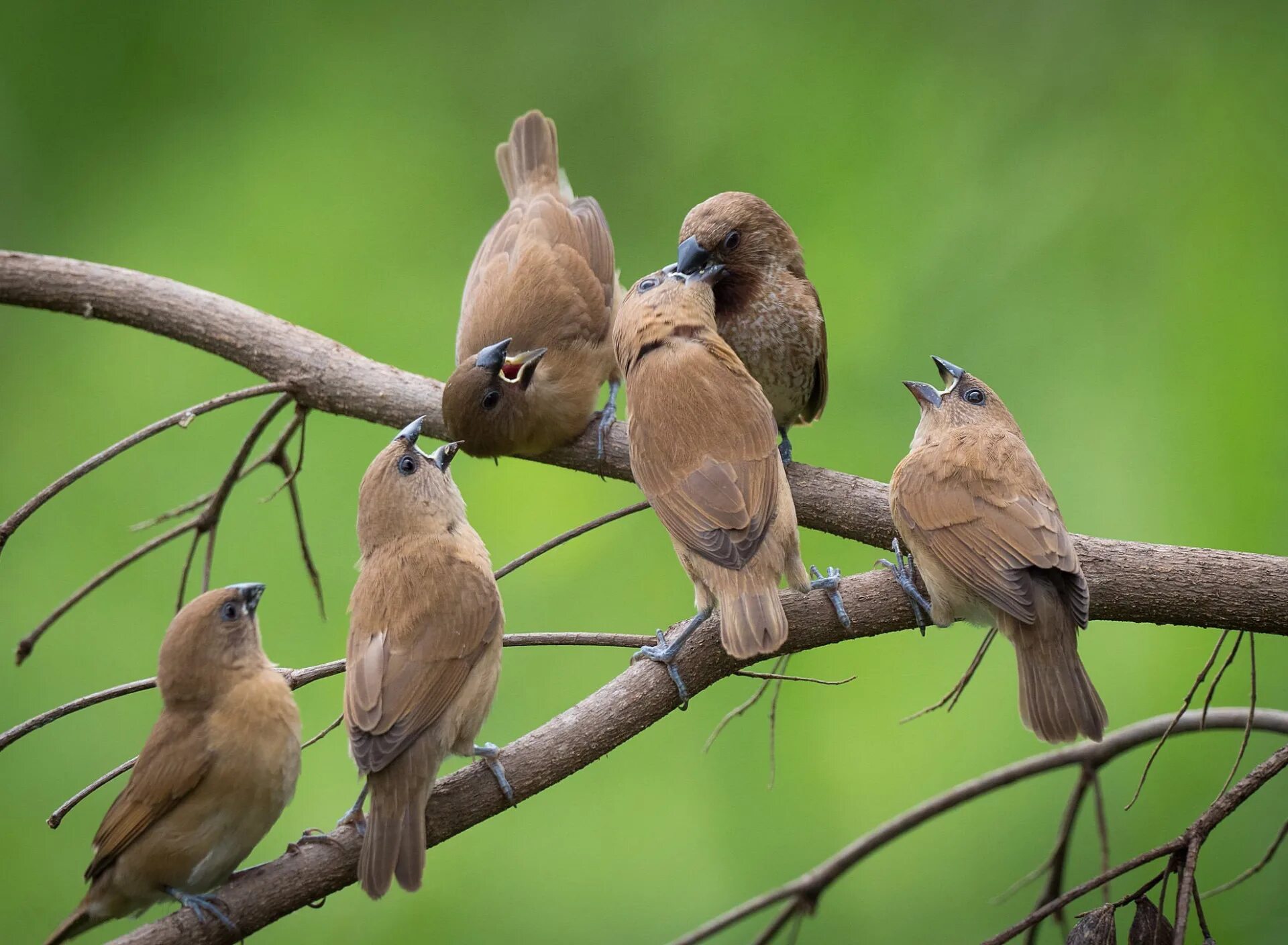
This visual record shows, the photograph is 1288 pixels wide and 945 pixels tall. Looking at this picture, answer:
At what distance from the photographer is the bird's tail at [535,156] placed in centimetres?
428

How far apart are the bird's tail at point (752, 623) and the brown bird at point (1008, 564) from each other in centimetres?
38

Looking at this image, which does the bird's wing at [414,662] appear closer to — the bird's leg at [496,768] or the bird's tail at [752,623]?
the bird's leg at [496,768]

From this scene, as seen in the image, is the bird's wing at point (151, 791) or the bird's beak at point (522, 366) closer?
the bird's wing at point (151, 791)

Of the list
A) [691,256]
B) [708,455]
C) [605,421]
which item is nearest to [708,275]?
[691,256]

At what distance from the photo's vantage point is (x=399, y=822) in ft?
7.00

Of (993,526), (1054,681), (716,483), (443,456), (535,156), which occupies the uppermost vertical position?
(535,156)

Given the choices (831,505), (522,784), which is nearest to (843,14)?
(831,505)

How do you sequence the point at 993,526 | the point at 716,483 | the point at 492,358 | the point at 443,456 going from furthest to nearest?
the point at 492,358
the point at 443,456
the point at 993,526
the point at 716,483

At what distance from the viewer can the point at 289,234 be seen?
541cm

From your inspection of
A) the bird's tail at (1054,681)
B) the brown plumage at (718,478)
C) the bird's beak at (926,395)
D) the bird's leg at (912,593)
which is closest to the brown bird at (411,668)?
the brown plumage at (718,478)

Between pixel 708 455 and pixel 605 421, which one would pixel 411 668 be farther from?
pixel 605 421

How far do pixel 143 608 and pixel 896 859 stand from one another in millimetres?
2869

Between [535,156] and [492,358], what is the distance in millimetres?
1399

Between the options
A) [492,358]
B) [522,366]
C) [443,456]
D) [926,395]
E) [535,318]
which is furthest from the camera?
[535,318]
